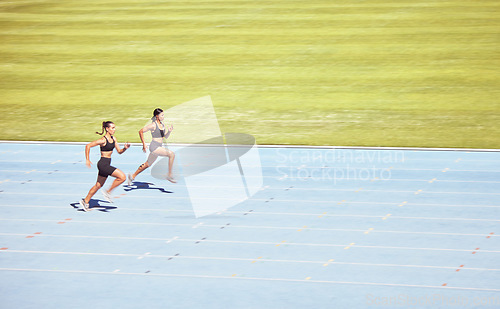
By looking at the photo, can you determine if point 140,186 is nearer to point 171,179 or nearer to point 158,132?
point 171,179

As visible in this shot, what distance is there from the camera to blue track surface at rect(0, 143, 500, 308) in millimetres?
8883

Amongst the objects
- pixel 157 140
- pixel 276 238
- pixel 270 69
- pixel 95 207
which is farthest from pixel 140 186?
pixel 270 69

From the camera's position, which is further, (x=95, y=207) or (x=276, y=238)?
(x=95, y=207)

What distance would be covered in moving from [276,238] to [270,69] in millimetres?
12706

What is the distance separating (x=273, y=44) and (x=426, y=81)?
6.41 m

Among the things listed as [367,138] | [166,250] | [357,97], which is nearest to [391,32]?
[357,97]

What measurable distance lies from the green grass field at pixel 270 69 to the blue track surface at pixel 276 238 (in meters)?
2.57

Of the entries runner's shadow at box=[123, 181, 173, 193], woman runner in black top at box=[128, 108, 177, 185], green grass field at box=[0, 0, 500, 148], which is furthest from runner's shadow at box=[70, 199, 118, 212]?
green grass field at box=[0, 0, 500, 148]

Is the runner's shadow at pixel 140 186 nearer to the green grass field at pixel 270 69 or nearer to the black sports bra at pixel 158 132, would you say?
the black sports bra at pixel 158 132

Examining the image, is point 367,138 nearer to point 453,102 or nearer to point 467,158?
point 467,158

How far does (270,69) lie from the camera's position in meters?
22.8

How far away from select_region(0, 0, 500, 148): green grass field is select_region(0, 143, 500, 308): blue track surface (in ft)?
8.42

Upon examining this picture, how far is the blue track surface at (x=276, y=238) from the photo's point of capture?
8.88m

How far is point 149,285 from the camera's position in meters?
9.18
